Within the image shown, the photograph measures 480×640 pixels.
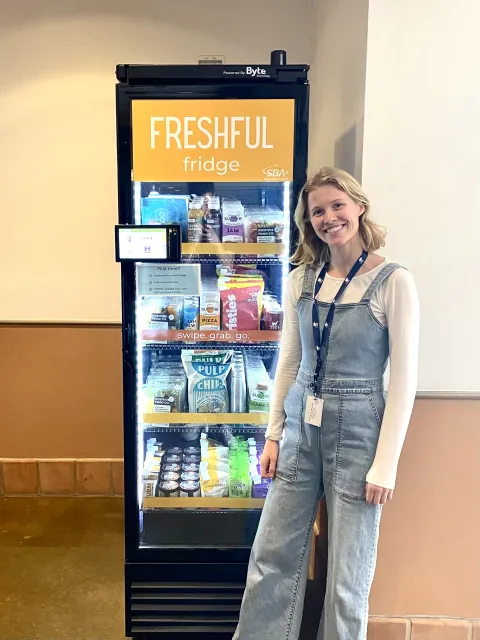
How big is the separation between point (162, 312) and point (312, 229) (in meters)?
0.67

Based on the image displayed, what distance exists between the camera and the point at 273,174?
1.89 meters

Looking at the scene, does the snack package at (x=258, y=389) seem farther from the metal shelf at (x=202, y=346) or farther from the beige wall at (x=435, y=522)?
the beige wall at (x=435, y=522)

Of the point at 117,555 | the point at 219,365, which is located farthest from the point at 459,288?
the point at 117,555

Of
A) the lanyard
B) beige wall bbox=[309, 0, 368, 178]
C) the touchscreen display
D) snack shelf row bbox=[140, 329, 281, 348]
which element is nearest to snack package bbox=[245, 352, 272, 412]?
snack shelf row bbox=[140, 329, 281, 348]

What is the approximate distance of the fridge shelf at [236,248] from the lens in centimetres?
195

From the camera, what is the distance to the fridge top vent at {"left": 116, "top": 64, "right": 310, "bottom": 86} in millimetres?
1798

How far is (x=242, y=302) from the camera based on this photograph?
2.08 metres

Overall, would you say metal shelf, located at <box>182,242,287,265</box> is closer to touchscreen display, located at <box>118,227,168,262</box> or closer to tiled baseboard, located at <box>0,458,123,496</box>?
touchscreen display, located at <box>118,227,168,262</box>

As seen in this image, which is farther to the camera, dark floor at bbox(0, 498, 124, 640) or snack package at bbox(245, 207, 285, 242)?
dark floor at bbox(0, 498, 124, 640)

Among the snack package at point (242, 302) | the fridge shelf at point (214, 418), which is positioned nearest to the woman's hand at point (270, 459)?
the fridge shelf at point (214, 418)

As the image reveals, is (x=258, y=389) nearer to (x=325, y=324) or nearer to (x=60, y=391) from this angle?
(x=325, y=324)

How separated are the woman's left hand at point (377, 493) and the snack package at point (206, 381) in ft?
2.38

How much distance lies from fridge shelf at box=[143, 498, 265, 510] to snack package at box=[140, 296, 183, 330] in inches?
26.0

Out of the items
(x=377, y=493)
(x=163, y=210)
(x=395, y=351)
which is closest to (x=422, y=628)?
(x=377, y=493)
